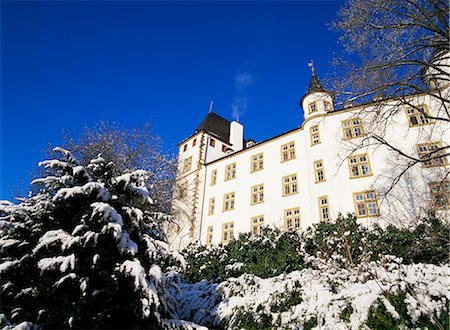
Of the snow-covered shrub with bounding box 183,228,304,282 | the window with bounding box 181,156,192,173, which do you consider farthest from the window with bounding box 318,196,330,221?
the window with bounding box 181,156,192,173

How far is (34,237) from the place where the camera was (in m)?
7.34

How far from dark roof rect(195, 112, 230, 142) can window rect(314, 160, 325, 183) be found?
49.2ft

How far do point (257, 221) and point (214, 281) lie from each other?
10580 mm

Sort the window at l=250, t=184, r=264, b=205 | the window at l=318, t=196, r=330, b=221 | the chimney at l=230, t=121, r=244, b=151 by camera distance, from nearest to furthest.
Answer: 1. the window at l=318, t=196, r=330, b=221
2. the window at l=250, t=184, r=264, b=205
3. the chimney at l=230, t=121, r=244, b=151

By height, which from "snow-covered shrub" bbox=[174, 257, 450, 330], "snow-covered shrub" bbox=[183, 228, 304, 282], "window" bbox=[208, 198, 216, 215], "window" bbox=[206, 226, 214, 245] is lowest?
"snow-covered shrub" bbox=[174, 257, 450, 330]

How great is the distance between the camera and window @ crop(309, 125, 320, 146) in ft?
73.9

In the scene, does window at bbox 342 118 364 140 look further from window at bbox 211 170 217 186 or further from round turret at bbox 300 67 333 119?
window at bbox 211 170 217 186

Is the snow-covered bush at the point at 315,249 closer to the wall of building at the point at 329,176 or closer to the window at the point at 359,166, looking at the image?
the wall of building at the point at 329,176

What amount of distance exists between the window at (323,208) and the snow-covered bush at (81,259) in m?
14.1

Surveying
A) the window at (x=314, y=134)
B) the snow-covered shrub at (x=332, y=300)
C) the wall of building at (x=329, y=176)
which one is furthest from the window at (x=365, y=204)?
the snow-covered shrub at (x=332, y=300)

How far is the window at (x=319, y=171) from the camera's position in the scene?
20.8 m

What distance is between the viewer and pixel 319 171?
69.6 feet

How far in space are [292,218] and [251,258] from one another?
26.0 ft

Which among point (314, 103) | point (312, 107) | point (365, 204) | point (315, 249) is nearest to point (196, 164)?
point (312, 107)
